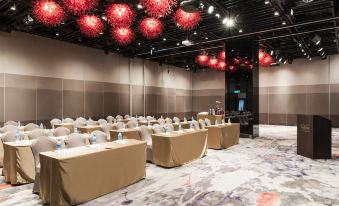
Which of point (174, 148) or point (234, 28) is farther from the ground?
point (234, 28)

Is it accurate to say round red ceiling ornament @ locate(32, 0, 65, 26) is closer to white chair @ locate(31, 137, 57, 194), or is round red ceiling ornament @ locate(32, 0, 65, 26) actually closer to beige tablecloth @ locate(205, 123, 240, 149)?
white chair @ locate(31, 137, 57, 194)

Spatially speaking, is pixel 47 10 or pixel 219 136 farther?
pixel 219 136

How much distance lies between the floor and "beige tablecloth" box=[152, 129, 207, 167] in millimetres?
192

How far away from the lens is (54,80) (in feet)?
37.2

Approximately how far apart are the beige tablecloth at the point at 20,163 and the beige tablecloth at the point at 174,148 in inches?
107

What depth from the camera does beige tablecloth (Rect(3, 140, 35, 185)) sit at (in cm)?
470

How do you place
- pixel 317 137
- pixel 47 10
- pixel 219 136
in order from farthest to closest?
pixel 219 136
pixel 317 137
pixel 47 10

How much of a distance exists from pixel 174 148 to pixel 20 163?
3.20 metres

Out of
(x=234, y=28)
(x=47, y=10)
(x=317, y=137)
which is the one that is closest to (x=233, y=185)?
(x=317, y=137)

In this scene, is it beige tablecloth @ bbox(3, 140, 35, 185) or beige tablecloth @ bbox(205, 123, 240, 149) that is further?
beige tablecloth @ bbox(205, 123, 240, 149)

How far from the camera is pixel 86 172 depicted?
12.8ft

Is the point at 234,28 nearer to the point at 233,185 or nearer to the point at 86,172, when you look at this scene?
the point at 233,185

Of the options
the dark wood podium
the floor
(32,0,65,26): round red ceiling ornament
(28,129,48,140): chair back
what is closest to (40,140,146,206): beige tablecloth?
the floor

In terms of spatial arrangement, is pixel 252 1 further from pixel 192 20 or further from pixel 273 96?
pixel 273 96
